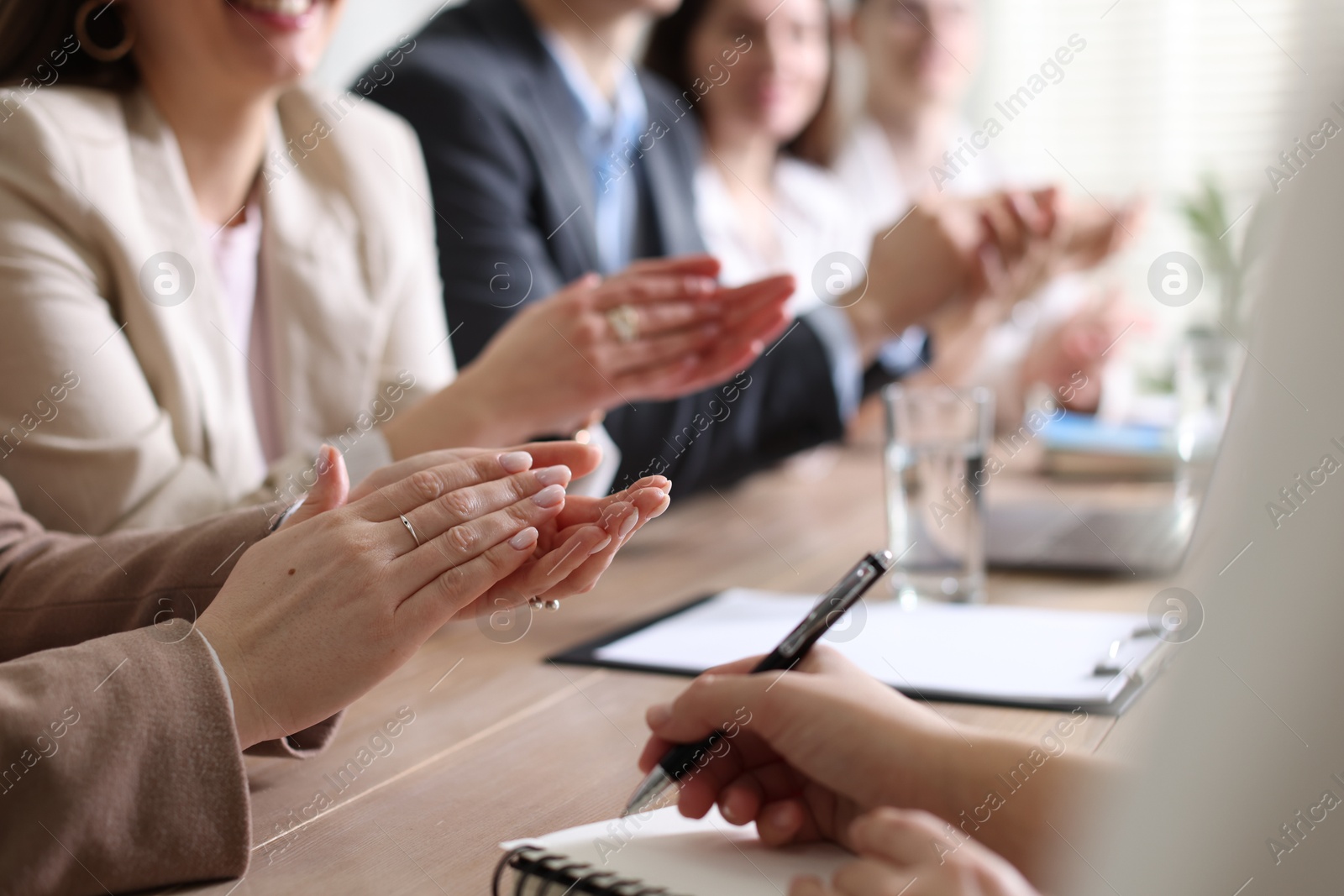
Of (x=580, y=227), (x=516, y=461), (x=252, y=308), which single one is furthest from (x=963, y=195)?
(x=516, y=461)

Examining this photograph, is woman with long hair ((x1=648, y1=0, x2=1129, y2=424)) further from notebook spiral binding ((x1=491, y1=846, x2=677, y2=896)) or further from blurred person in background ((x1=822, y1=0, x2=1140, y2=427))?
notebook spiral binding ((x1=491, y1=846, x2=677, y2=896))

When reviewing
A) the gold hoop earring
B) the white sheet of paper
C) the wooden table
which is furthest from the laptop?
the gold hoop earring

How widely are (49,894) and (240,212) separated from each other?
0.86m

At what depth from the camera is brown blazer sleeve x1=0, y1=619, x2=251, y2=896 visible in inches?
20.5

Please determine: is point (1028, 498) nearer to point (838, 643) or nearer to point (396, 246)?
point (838, 643)

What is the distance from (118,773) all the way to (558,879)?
0.67 ft

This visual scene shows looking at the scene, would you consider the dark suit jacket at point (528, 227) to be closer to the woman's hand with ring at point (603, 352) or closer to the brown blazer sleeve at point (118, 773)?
the woman's hand with ring at point (603, 352)

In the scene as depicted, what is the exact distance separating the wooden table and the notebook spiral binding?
0.02 meters

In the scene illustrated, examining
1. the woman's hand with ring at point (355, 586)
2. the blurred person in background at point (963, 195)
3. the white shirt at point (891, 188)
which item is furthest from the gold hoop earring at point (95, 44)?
the white shirt at point (891, 188)

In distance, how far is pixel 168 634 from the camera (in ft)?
1.91

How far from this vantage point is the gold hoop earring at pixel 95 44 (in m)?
1.05

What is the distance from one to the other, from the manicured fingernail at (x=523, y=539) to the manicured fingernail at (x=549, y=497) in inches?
0.7

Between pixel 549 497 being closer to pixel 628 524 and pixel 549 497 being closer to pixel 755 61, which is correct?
pixel 628 524

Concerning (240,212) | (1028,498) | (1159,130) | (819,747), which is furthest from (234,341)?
(1159,130)
